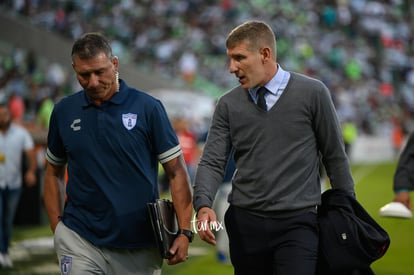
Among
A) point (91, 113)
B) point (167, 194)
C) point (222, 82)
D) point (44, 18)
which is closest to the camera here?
point (91, 113)

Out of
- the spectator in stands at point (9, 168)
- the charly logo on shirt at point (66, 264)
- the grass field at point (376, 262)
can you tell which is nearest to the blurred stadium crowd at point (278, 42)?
the grass field at point (376, 262)

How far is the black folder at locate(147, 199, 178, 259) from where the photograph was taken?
518 centimetres

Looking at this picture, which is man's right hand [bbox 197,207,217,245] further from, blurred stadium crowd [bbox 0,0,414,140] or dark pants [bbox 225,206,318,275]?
blurred stadium crowd [bbox 0,0,414,140]

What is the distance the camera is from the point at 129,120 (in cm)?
524

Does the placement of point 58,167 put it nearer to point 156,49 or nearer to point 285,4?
point 156,49

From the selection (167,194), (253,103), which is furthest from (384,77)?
(253,103)

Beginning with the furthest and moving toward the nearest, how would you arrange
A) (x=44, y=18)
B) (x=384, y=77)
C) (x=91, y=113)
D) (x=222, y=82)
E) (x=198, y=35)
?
(x=384, y=77) < (x=198, y=35) < (x=222, y=82) < (x=44, y=18) < (x=91, y=113)

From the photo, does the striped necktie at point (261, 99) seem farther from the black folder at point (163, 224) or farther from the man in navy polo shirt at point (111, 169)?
the black folder at point (163, 224)

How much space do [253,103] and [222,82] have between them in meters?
30.8

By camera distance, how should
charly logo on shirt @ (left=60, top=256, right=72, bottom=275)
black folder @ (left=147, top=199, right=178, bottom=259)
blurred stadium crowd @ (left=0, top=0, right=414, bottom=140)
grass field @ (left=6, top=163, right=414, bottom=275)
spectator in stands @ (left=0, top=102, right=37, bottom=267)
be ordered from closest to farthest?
black folder @ (left=147, top=199, right=178, bottom=259)
charly logo on shirt @ (left=60, top=256, right=72, bottom=275)
grass field @ (left=6, top=163, right=414, bottom=275)
spectator in stands @ (left=0, top=102, right=37, bottom=267)
blurred stadium crowd @ (left=0, top=0, right=414, bottom=140)

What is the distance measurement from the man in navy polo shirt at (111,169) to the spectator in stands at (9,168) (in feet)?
20.7

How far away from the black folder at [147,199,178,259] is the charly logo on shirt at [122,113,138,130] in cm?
43

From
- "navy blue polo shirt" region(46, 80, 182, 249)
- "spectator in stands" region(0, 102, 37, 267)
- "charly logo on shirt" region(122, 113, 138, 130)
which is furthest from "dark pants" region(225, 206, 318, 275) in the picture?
"spectator in stands" region(0, 102, 37, 267)

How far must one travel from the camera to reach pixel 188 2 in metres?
40.9
